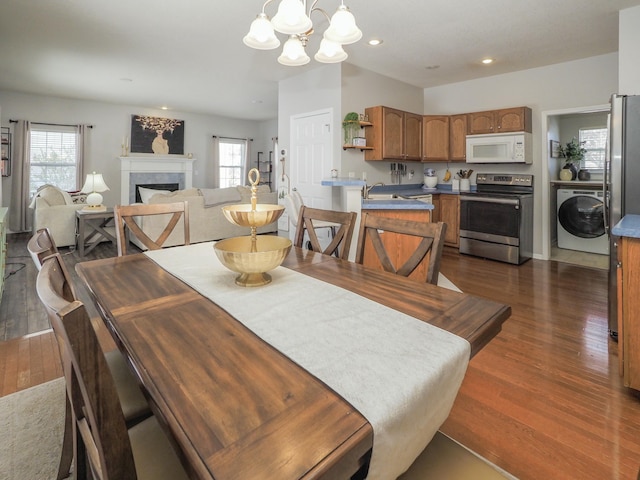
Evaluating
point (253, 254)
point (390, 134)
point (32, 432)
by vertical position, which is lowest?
point (32, 432)

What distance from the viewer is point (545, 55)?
4344 mm

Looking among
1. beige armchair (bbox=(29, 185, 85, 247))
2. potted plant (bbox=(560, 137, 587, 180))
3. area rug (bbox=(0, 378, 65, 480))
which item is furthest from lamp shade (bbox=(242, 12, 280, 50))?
potted plant (bbox=(560, 137, 587, 180))

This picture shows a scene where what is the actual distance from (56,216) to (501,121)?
6.48m

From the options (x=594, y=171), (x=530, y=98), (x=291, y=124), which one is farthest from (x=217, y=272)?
(x=594, y=171)

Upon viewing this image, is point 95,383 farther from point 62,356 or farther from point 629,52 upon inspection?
point 629,52

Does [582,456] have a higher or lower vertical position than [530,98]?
lower

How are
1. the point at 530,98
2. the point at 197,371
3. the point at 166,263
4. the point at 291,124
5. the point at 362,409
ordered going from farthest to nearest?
1. the point at 291,124
2. the point at 530,98
3. the point at 166,263
4. the point at 197,371
5. the point at 362,409

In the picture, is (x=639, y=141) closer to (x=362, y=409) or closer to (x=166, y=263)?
(x=362, y=409)

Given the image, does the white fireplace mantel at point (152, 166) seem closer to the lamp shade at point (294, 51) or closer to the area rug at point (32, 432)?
the area rug at point (32, 432)

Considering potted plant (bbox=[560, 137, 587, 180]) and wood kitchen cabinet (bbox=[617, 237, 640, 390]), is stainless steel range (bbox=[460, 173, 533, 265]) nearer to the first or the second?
potted plant (bbox=[560, 137, 587, 180])

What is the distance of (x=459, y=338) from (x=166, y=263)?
4.33ft

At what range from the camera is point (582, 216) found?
507 cm

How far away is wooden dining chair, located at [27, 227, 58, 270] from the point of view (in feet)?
3.59

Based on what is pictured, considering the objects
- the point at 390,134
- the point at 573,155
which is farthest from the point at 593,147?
the point at 390,134
